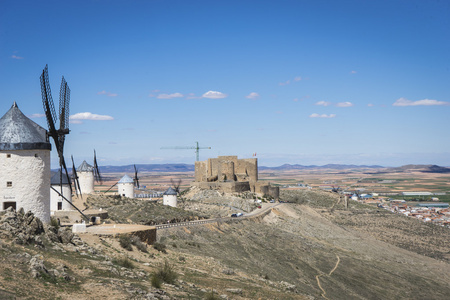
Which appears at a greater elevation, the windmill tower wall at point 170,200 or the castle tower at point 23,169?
the castle tower at point 23,169

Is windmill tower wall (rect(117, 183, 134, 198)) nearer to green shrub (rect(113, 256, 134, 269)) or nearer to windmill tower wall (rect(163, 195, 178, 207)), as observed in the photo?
windmill tower wall (rect(163, 195, 178, 207))

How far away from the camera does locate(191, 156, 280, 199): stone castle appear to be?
2710 inches

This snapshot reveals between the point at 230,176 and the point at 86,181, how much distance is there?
91.0ft

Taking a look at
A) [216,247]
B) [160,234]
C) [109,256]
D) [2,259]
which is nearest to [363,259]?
[216,247]

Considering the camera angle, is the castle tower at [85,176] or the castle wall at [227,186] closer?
the castle tower at [85,176]

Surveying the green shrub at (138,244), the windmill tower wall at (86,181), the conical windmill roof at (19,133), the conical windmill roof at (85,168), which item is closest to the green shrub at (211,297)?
the green shrub at (138,244)

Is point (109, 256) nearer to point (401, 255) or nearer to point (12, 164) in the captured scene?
point (12, 164)

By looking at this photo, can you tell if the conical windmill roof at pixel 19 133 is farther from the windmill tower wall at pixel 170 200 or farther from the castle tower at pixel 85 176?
the windmill tower wall at pixel 170 200

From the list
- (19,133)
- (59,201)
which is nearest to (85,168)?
(59,201)

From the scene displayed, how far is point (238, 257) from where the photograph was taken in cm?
3219

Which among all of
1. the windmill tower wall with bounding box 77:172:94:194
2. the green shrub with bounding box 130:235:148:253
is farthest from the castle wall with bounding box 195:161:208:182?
the green shrub with bounding box 130:235:148:253

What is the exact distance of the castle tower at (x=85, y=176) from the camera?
46.9 m

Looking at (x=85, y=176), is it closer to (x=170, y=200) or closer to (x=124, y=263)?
(x=170, y=200)

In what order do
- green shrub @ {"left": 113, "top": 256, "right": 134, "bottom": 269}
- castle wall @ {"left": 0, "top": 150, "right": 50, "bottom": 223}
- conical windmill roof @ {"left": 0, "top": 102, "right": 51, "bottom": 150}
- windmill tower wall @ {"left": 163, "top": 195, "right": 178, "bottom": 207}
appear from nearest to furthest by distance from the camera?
green shrub @ {"left": 113, "top": 256, "right": 134, "bottom": 269}, castle wall @ {"left": 0, "top": 150, "right": 50, "bottom": 223}, conical windmill roof @ {"left": 0, "top": 102, "right": 51, "bottom": 150}, windmill tower wall @ {"left": 163, "top": 195, "right": 178, "bottom": 207}
